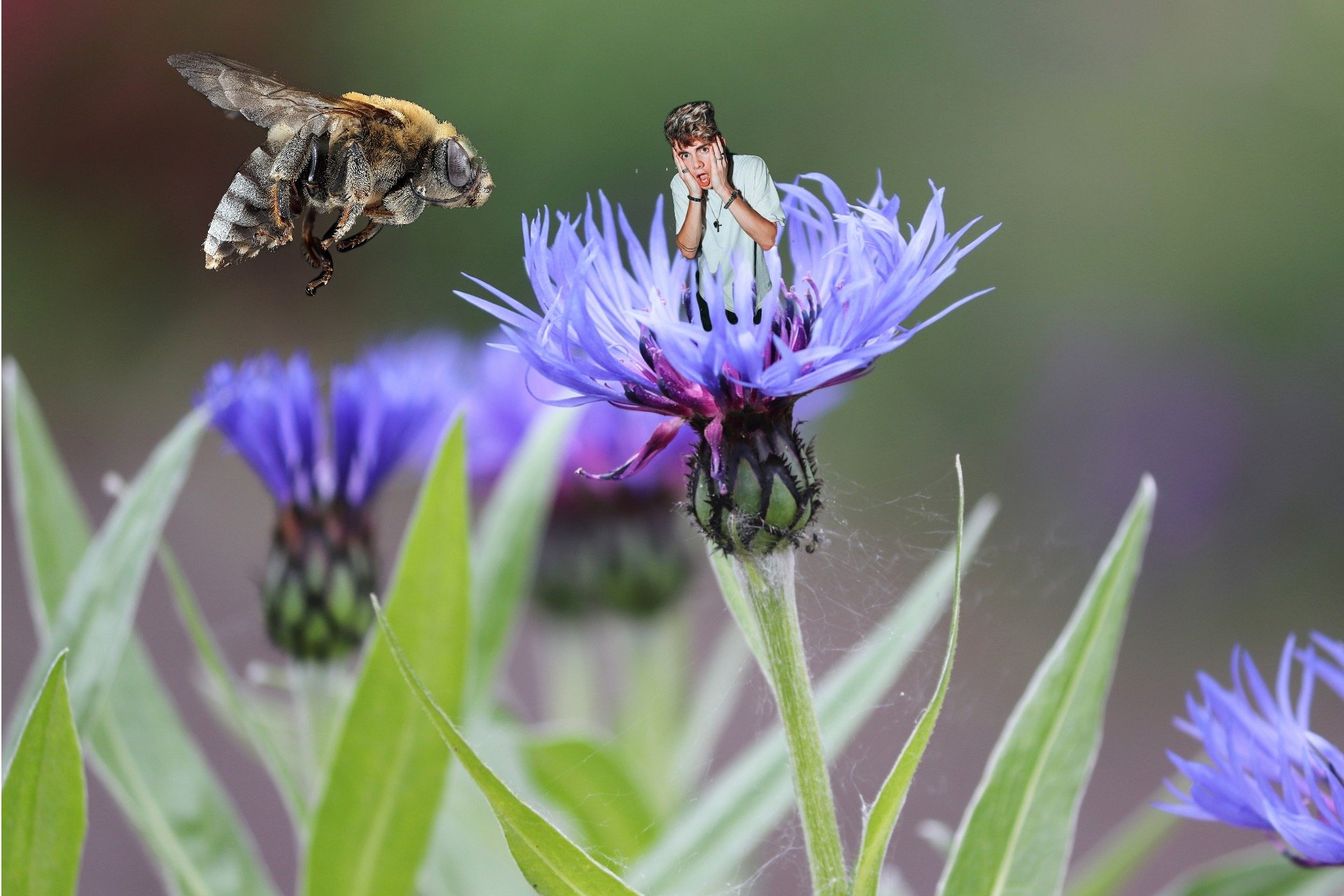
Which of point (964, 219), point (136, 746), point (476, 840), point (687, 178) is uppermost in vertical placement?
point (964, 219)

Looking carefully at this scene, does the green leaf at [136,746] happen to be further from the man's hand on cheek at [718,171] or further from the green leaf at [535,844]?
the man's hand on cheek at [718,171]

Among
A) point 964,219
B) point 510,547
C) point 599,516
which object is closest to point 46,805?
point 510,547

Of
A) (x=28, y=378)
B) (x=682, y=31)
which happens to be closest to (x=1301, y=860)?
(x=682, y=31)

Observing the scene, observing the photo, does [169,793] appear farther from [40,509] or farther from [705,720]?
[705,720]

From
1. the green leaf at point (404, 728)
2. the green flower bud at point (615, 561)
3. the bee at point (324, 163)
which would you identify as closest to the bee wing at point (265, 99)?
the bee at point (324, 163)

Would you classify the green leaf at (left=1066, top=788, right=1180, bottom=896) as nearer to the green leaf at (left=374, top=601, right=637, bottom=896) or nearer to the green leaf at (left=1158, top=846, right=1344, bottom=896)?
the green leaf at (left=1158, top=846, right=1344, bottom=896)

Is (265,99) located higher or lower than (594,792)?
higher

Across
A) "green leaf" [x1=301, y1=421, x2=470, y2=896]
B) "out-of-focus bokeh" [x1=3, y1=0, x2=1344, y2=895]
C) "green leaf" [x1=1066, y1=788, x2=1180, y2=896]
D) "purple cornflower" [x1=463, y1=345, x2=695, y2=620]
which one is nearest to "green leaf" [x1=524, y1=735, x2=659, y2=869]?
"green leaf" [x1=301, y1=421, x2=470, y2=896]
